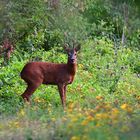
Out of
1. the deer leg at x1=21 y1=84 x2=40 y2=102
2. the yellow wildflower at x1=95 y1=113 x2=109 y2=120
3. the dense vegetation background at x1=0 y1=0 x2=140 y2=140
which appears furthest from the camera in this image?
the deer leg at x1=21 y1=84 x2=40 y2=102

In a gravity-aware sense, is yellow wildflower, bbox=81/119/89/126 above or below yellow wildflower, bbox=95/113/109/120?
above

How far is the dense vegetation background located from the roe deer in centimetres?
39

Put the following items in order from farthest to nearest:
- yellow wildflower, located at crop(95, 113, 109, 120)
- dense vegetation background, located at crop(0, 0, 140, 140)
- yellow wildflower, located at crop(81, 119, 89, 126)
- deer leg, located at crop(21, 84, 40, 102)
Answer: deer leg, located at crop(21, 84, 40, 102) → dense vegetation background, located at crop(0, 0, 140, 140) → yellow wildflower, located at crop(95, 113, 109, 120) → yellow wildflower, located at crop(81, 119, 89, 126)

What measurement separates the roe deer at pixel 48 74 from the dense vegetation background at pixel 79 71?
0.39m

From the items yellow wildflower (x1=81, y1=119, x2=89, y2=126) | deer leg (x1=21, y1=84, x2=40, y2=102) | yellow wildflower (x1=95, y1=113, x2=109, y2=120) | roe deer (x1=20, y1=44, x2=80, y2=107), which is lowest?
deer leg (x1=21, y1=84, x2=40, y2=102)

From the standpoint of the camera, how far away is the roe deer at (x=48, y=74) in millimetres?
14789

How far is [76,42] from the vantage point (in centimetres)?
1839

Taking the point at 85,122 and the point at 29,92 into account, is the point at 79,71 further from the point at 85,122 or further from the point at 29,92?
the point at 85,122

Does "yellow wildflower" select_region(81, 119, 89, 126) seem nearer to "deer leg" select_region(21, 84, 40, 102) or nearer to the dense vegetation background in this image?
the dense vegetation background

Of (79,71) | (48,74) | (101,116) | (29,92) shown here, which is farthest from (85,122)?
(79,71)

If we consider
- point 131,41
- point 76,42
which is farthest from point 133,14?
point 131,41

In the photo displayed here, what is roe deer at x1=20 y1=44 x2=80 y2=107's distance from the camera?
1479cm

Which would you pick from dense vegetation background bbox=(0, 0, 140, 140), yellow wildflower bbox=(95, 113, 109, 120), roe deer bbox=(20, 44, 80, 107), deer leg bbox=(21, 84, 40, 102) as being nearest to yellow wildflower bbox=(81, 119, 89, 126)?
dense vegetation background bbox=(0, 0, 140, 140)

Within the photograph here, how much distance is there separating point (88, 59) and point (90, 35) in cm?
186
